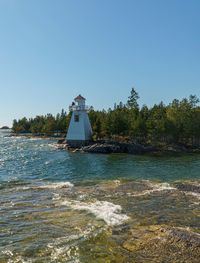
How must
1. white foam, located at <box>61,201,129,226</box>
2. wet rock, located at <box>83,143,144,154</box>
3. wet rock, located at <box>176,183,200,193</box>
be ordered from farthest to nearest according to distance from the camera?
wet rock, located at <box>83,143,144,154</box> < wet rock, located at <box>176,183,200,193</box> < white foam, located at <box>61,201,129,226</box>

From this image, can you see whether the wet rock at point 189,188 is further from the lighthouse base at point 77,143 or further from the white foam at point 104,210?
the lighthouse base at point 77,143

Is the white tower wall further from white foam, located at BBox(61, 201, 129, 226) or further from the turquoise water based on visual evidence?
white foam, located at BBox(61, 201, 129, 226)

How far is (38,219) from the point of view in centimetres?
1307

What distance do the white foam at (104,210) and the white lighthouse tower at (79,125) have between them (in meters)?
48.9

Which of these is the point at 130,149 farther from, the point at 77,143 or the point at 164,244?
the point at 164,244

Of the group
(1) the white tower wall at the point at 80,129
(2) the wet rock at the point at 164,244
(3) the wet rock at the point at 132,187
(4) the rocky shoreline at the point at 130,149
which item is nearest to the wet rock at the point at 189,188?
(3) the wet rock at the point at 132,187

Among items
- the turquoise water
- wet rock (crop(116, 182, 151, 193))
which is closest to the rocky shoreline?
the turquoise water

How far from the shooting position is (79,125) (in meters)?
65.8

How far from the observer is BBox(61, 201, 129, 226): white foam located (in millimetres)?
12875

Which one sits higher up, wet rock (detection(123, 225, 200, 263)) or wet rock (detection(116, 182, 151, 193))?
wet rock (detection(123, 225, 200, 263))

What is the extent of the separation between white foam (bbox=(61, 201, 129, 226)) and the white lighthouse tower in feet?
160

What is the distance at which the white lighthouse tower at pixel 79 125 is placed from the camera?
213 feet

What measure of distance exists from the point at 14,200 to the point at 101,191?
8430 millimetres

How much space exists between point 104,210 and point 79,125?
52529 mm
